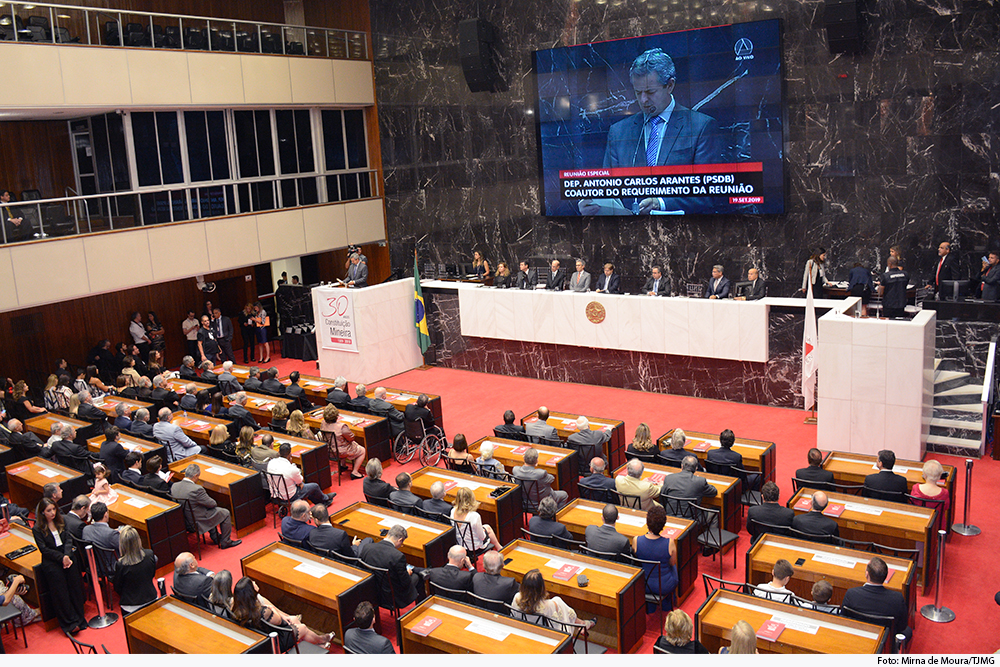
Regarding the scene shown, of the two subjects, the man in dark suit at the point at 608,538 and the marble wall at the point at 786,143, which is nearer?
the man in dark suit at the point at 608,538

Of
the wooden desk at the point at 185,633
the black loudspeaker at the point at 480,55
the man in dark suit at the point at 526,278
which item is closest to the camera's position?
the wooden desk at the point at 185,633

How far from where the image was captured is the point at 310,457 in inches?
404

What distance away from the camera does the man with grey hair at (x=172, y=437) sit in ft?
34.5

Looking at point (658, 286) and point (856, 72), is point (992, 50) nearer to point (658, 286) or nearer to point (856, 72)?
point (856, 72)

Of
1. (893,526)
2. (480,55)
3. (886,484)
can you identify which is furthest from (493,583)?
(480,55)

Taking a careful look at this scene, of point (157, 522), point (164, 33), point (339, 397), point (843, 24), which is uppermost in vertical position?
point (164, 33)

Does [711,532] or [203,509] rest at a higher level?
[203,509]

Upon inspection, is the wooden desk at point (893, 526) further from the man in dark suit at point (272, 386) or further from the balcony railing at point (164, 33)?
the balcony railing at point (164, 33)

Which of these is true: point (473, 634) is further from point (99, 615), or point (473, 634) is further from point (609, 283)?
point (609, 283)

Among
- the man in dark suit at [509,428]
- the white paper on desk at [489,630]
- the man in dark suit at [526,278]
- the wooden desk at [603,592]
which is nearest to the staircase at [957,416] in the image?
the man in dark suit at [509,428]

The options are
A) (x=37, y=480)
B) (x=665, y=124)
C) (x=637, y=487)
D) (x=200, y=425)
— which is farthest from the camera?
(x=665, y=124)

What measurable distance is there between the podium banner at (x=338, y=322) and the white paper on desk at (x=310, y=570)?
8.67 meters

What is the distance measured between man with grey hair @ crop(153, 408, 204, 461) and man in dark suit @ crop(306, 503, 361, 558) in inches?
150

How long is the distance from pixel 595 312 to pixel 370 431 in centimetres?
510
